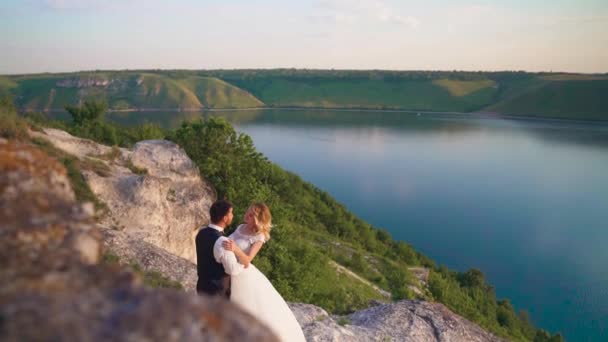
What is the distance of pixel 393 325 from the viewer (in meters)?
11.4

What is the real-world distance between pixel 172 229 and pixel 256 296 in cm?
1197

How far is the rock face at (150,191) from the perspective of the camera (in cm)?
1516

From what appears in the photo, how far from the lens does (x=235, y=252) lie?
510 cm

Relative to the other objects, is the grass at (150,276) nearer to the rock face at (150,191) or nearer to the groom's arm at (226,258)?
the rock face at (150,191)

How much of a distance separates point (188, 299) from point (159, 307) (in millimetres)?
126

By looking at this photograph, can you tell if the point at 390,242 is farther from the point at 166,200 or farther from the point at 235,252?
the point at 235,252

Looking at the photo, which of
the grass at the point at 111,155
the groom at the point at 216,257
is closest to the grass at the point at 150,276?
the groom at the point at 216,257

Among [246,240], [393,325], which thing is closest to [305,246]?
[393,325]

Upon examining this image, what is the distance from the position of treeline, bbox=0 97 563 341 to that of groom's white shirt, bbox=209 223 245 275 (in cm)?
826

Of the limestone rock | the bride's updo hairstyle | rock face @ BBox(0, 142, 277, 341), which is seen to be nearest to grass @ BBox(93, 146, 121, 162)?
the limestone rock

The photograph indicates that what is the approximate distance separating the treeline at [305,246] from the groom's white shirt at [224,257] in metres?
8.26

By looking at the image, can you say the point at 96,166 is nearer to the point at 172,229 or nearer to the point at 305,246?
the point at 172,229

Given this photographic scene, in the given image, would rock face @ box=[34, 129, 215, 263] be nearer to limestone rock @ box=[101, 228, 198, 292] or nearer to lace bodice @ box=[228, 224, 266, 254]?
limestone rock @ box=[101, 228, 198, 292]

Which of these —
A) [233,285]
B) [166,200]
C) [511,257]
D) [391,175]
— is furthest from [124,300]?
[391,175]
